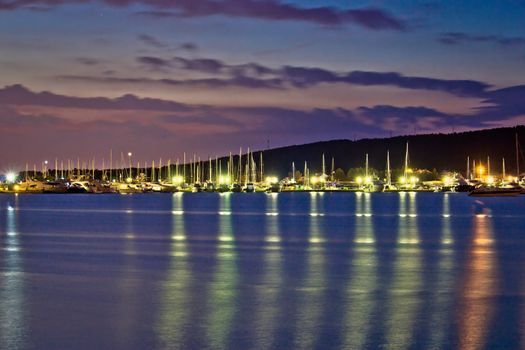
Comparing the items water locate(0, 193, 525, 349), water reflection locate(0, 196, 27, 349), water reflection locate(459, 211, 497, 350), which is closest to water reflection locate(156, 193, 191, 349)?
water locate(0, 193, 525, 349)

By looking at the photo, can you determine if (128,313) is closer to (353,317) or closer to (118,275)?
(353,317)

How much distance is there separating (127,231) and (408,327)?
26.8 metres

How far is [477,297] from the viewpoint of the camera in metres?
15.3

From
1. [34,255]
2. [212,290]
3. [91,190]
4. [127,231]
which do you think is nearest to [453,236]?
[127,231]

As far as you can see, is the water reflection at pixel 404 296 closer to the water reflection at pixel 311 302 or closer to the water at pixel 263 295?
the water at pixel 263 295

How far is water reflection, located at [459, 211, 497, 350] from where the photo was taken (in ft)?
38.4

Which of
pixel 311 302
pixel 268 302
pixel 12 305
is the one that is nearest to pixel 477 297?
pixel 311 302

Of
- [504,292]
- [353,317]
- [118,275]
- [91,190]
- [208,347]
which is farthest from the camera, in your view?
[91,190]

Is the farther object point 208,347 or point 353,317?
point 353,317

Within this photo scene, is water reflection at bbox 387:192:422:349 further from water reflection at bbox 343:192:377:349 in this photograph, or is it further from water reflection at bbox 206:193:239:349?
water reflection at bbox 206:193:239:349

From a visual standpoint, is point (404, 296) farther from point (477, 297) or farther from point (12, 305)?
point (12, 305)

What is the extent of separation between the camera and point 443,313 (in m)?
13.5

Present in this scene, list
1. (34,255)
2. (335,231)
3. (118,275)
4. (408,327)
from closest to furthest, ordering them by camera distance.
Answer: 1. (408,327)
2. (118,275)
3. (34,255)
4. (335,231)

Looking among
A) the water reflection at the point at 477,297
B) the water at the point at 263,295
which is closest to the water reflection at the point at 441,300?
the water at the point at 263,295
